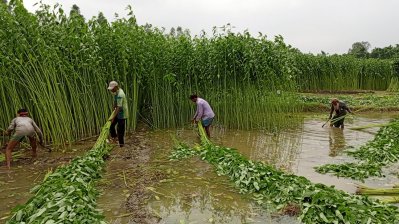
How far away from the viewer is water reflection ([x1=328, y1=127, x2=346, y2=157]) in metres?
10.3

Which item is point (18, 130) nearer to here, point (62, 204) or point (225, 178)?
point (62, 204)

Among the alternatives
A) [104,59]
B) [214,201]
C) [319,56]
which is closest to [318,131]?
[104,59]

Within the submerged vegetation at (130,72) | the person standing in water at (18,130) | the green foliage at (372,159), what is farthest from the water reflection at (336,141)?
the person standing in water at (18,130)

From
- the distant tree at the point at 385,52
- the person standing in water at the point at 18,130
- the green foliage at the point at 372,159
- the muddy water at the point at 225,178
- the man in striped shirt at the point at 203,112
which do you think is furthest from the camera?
the distant tree at the point at 385,52

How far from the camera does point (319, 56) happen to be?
30016mm

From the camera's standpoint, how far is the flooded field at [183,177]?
18.2 ft

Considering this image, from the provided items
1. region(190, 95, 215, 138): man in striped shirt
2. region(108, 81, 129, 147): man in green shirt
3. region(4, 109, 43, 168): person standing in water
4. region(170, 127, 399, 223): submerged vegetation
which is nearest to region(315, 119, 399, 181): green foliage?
region(170, 127, 399, 223): submerged vegetation

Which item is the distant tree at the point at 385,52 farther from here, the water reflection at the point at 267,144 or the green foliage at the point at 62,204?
the green foliage at the point at 62,204

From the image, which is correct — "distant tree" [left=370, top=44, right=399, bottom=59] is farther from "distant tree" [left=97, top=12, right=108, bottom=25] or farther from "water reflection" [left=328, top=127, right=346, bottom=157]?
"distant tree" [left=97, top=12, right=108, bottom=25]

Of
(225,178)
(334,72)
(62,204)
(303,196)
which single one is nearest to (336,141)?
(225,178)

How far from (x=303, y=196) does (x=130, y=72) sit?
28.9ft

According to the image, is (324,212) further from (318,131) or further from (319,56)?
(319,56)

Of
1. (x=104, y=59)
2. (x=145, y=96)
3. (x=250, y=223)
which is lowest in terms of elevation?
(x=250, y=223)

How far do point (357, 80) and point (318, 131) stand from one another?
75.5 feet
